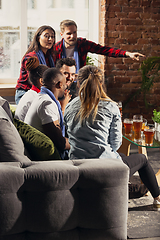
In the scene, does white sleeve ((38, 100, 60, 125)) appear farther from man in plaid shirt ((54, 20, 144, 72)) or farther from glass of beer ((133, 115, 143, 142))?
man in plaid shirt ((54, 20, 144, 72))

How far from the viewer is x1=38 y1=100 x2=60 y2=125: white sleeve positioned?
6.08 ft

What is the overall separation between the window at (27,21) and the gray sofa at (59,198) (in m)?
2.98

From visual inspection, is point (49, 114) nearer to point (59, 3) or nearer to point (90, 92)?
point (90, 92)

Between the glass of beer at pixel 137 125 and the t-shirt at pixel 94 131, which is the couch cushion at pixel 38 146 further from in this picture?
the glass of beer at pixel 137 125

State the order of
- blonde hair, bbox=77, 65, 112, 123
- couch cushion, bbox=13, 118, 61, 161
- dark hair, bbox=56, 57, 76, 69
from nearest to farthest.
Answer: couch cushion, bbox=13, 118, 61, 161, blonde hair, bbox=77, 65, 112, 123, dark hair, bbox=56, 57, 76, 69

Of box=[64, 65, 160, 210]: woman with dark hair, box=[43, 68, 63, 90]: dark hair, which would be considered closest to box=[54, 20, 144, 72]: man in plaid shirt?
box=[43, 68, 63, 90]: dark hair

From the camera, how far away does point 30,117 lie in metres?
1.92

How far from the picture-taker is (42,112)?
73.6 inches

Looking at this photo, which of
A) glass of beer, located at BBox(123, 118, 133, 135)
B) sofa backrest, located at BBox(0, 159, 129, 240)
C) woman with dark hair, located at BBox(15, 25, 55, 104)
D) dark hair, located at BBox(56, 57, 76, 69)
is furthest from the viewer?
woman with dark hair, located at BBox(15, 25, 55, 104)

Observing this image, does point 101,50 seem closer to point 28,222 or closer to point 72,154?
point 72,154

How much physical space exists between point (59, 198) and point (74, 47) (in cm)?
261

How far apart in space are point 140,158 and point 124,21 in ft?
8.25

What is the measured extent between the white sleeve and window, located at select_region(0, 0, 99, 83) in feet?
8.29

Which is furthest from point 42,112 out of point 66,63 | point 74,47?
point 74,47
